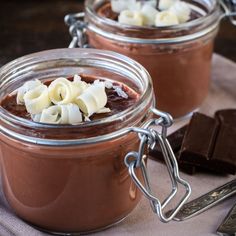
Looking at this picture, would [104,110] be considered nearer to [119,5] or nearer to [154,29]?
[154,29]

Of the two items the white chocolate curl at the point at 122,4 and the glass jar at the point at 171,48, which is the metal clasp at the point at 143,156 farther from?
the white chocolate curl at the point at 122,4

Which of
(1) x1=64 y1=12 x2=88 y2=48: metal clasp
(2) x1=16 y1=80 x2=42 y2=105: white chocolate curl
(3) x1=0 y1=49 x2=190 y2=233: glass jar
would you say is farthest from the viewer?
(1) x1=64 y1=12 x2=88 y2=48: metal clasp

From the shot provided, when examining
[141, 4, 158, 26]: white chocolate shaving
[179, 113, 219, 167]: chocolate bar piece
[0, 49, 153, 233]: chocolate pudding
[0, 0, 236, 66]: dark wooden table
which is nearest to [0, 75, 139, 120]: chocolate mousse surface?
[0, 49, 153, 233]: chocolate pudding

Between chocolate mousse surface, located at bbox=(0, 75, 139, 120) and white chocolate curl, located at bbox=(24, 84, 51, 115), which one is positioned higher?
white chocolate curl, located at bbox=(24, 84, 51, 115)

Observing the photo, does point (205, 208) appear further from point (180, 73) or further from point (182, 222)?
point (180, 73)

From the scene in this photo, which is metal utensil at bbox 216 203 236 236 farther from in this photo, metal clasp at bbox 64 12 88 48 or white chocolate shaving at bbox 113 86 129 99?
metal clasp at bbox 64 12 88 48

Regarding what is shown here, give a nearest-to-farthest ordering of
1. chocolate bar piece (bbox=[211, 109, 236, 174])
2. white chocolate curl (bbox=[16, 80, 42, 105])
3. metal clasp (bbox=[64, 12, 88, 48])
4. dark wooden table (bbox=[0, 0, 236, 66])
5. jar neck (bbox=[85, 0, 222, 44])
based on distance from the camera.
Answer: white chocolate curl (bbox=[16, 80, 42, 105]) → chocolate bar piece (bbox=[211, 109, 236, 174]) → jar neck (bbox=[85, 0, 222, 44]) → metal clasp (bbox=[64, 12, 88, 48]) → dark wooden table (bbox=[0, 0, 236, 66])

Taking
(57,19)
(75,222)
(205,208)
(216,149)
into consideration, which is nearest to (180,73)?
(216,149)
